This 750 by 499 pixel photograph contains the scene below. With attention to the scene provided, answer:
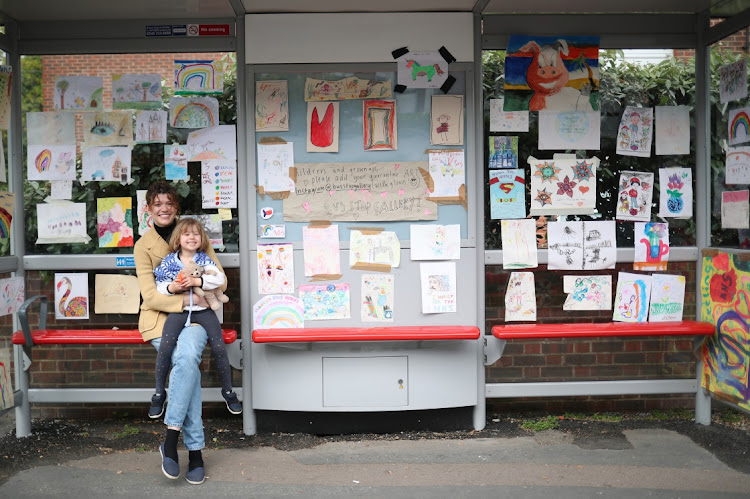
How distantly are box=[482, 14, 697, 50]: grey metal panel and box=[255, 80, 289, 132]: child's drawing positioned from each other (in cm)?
144

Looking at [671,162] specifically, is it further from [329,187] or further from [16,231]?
[16,231]

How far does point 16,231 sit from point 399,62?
2.91 m

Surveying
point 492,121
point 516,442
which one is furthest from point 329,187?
point 516,442

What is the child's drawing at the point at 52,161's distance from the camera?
17.7 feet

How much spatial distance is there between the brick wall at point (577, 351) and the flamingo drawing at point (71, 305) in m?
2.87

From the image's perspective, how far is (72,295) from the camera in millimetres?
5430

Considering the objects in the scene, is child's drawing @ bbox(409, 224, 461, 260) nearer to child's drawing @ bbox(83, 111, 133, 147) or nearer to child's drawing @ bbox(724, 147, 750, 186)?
child's drawing @ bbox(724, 147, 750, 186)

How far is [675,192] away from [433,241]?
1818 mm

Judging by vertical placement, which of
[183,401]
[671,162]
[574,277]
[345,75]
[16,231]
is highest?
[345,75]

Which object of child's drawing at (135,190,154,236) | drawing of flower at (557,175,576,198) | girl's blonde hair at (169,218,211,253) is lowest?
girl's blonde hair at (169,218,211,253)

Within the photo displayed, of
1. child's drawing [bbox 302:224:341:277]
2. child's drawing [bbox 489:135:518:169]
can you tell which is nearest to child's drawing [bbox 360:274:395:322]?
child's drawing [bbox 302:224:341:277]

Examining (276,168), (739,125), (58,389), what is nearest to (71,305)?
(58,389)

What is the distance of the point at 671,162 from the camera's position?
5508 millimetres

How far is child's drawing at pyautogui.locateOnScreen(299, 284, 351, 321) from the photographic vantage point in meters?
5.21
